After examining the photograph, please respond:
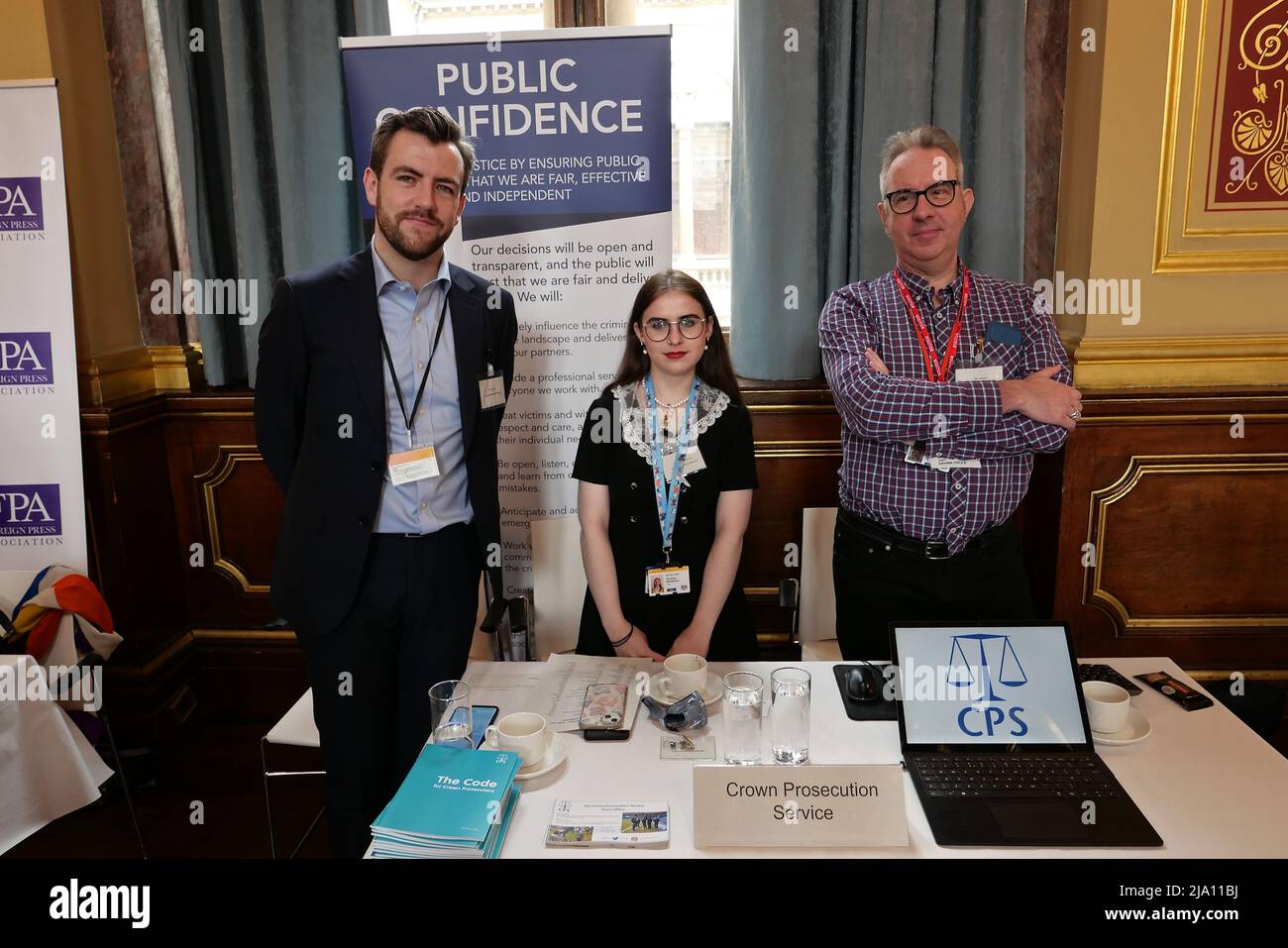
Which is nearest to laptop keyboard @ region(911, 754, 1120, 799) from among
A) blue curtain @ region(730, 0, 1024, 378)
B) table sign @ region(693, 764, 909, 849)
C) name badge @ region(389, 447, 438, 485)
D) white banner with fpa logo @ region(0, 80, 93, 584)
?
table sign @ region(693, 764, 909, 849)

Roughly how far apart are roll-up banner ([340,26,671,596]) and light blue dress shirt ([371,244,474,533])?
660mm

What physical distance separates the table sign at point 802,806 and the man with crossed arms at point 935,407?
33.9 inches

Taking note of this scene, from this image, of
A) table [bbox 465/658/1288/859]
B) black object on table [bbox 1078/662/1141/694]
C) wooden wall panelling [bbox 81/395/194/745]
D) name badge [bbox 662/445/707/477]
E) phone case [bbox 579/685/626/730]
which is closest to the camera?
table [bbox 465/658/1288/859]

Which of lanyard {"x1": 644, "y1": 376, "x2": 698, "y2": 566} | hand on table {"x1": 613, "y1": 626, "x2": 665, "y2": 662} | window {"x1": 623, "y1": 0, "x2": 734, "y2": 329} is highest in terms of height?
window {"x1": 623, "y1": 0, "x2": 734, "y2": 329}

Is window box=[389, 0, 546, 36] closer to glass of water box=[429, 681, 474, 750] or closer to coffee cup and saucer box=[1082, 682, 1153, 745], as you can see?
glass of water box=[429, 681, 474, 750]

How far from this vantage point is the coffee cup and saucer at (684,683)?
1614 mm

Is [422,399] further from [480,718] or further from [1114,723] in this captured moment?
[1114,723]

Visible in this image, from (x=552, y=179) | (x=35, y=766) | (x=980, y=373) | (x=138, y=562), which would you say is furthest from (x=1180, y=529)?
(x=138, y=562)

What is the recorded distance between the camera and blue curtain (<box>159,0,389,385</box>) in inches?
117

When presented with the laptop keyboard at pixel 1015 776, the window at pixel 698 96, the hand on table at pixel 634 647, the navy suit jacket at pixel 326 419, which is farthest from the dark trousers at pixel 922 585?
the window at pixel 698 96

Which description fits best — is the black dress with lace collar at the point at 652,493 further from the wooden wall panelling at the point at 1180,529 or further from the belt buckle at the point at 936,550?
the wooden wall panelling at the point at 1180,529

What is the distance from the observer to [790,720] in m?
1.41
